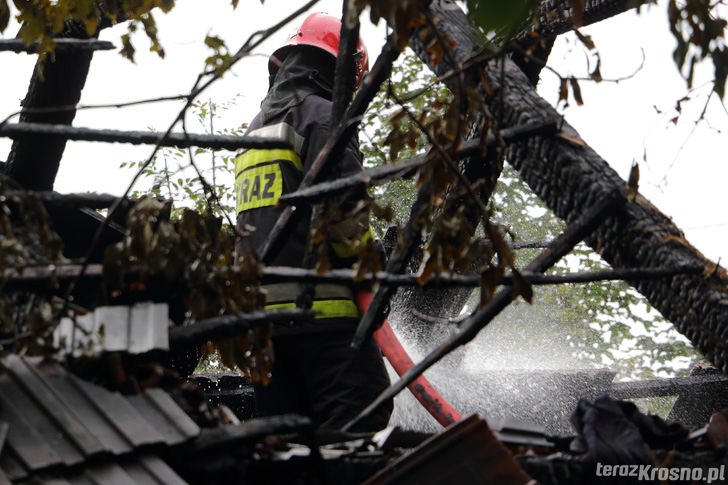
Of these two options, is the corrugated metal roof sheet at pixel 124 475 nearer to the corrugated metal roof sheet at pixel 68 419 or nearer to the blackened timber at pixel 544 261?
the corrugated metal roof sheet at pixel 68 419

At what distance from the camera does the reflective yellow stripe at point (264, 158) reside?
451cm

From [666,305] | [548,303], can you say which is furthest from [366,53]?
[548,303]

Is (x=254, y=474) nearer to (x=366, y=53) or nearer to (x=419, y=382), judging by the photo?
(x=419, y=382)

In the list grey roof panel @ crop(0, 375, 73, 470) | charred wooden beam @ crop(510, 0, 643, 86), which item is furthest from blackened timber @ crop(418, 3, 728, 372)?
grey roof panel @ crop(0, 375, 73, 470)

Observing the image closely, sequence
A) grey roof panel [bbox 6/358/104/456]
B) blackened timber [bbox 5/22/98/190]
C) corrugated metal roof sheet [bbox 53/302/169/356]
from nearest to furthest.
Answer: grey roof panel [bbox 6/358/104/456] → corrugated metal roof sheet [bbox 53/302/169/356] → blackened timber [bbox 5/22/98/190]

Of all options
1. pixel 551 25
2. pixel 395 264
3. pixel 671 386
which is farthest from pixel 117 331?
pixel 671 386

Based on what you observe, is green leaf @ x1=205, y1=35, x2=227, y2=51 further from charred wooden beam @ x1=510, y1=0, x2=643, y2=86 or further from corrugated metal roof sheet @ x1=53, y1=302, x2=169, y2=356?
charred wooden beam @ x1=510, y1=0, x2=643, y2=86

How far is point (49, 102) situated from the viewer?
4930 mm

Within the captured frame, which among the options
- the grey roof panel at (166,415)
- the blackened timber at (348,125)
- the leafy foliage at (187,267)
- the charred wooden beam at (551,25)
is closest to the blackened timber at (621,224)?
the blackened timber at (348,125)

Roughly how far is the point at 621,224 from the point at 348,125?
1123 millimetres

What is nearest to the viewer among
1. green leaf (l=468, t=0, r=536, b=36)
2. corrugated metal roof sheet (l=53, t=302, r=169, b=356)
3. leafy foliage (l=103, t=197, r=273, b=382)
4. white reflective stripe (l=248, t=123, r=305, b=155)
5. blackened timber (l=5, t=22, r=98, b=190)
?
green leaf (l=468, t=0, r=536, b=36)

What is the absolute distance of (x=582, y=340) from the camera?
1586cm

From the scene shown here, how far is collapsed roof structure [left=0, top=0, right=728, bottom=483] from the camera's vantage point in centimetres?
247

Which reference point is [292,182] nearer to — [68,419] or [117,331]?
[117,331]
